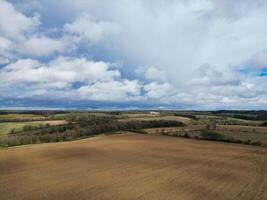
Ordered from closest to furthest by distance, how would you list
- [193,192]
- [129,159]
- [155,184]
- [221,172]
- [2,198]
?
[2,198] < [193,192] < [155,184] < [221,172] < [129,159]

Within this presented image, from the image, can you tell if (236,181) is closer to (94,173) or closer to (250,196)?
(250,196)

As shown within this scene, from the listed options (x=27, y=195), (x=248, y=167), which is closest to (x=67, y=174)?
(x=27, y=195)

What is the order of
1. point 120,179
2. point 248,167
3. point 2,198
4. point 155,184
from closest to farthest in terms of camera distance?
1. point 2,198
2. point 155,184
3. point 120,179
4. point 248,167

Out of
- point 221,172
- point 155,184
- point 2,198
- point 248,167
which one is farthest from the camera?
point 248,167

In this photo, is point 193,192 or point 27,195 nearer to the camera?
point 27,195

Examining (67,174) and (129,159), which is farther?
(129,159)

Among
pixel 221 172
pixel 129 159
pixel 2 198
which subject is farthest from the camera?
pixel 129 159

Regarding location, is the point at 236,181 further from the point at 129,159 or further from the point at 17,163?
the point at 17,163

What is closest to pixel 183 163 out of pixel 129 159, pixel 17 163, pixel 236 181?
pixel 129 159
